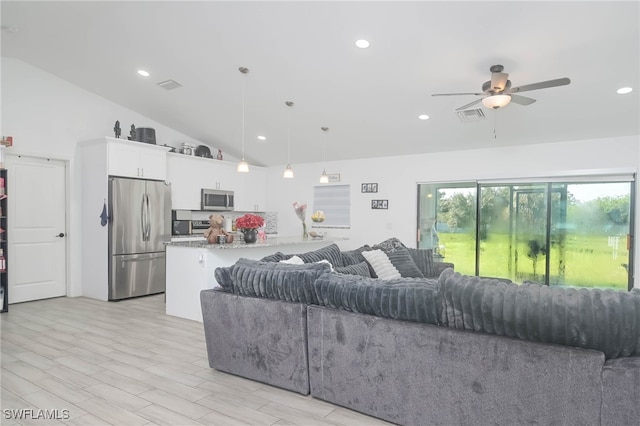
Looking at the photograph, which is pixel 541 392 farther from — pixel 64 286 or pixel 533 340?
pixel 64 286

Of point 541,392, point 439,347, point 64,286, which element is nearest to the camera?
point 541,392

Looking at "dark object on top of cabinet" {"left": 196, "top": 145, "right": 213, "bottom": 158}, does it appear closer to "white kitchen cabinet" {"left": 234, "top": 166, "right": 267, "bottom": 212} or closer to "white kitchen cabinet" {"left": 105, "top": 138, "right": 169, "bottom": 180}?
"white kitchen cabinet" {"left": 234, "top": 166, "right": 267, "bottom": 212}

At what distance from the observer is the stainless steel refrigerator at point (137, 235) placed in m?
5.63

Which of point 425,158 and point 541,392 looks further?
point 425,158

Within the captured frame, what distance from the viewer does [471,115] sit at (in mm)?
5133

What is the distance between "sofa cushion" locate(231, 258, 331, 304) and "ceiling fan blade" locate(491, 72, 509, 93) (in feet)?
8.11

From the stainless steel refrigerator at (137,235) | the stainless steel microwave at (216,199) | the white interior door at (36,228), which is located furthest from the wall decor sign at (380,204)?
the white interior door at (36,228)

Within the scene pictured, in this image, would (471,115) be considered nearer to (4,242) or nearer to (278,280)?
(278,280)

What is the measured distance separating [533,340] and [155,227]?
5653 millimetres

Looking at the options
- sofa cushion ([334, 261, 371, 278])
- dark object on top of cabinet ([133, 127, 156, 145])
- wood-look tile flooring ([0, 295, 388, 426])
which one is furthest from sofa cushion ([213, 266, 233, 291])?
dark object on top of cabinet ([133, 127, 156, 145])

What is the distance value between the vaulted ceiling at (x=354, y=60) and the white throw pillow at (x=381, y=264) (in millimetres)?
2086

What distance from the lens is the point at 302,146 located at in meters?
7.16

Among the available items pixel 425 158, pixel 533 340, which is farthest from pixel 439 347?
pixel 425 158

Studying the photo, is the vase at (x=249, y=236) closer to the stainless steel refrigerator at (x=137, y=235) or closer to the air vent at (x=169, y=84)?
the stainless steel refrigerator at (x=137, y=235)
